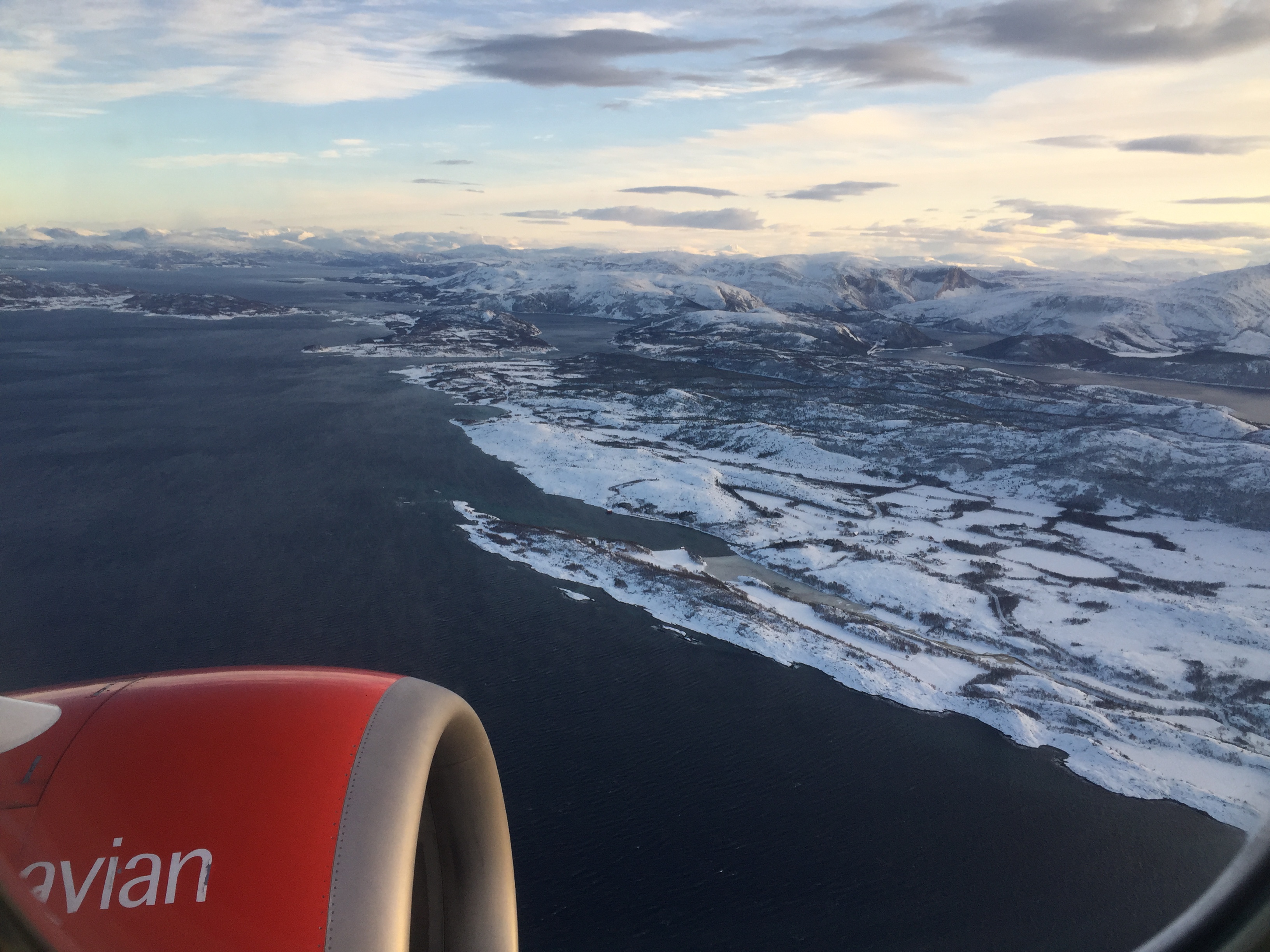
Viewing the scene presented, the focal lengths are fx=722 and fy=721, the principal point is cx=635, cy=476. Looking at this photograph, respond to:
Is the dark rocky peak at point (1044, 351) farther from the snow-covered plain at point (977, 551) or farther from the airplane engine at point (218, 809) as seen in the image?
the airplane engine at point (218, 809)

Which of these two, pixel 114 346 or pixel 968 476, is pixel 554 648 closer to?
pixel 968 476

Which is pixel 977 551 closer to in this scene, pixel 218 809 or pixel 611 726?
pixel 611 726

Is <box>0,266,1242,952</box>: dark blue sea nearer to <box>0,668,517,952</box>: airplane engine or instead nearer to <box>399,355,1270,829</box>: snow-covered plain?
<box>399,355,1270,829</box>: snow-covered plain

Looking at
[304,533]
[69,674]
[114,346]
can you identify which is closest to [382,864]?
[69,674]

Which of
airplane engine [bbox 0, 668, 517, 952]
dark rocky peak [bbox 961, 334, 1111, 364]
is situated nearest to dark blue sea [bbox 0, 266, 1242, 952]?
airplane engine [bbox 0, 668, 517, 952]

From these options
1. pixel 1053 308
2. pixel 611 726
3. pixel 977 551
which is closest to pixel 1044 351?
pixel 1053 308

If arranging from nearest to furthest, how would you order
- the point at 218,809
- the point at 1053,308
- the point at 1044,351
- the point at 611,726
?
the point at 218,809
the point at 611,726
the point at 1044,351
the point at 1053,308
